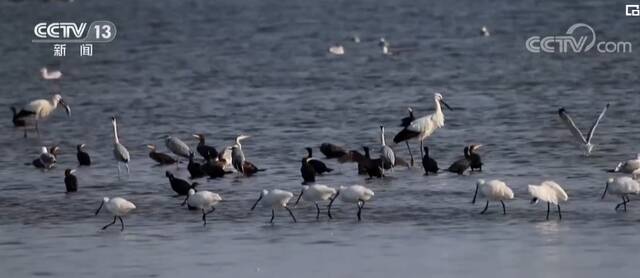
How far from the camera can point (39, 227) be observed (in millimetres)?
19266

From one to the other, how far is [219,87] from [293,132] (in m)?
10.4

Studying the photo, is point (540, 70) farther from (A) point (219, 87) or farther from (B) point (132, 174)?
(B) point (132, 174)

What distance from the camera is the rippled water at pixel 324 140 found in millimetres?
16703

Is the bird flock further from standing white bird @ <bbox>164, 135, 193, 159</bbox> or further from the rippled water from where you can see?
the rippled water

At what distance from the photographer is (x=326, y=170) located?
A: 23266 millimetres

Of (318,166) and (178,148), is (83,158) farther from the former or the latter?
(318,166)

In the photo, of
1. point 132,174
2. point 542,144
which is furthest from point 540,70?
point 132,174

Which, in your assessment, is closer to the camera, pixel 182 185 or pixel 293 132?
pixel 182 185

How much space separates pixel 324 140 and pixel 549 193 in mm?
9563

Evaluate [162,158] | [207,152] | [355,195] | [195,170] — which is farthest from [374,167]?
[162,158]

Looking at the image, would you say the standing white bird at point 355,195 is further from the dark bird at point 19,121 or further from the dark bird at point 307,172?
the dark bird at point 19,121

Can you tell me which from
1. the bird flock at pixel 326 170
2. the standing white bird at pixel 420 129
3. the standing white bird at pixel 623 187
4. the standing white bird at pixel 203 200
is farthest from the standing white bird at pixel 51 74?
the standing white bird at pixel 623 187

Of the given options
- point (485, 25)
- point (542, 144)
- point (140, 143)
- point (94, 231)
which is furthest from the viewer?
point (485, 25)

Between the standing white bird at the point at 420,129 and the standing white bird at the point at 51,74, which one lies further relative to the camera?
Answer: the standing white bird at the point at 51,74
